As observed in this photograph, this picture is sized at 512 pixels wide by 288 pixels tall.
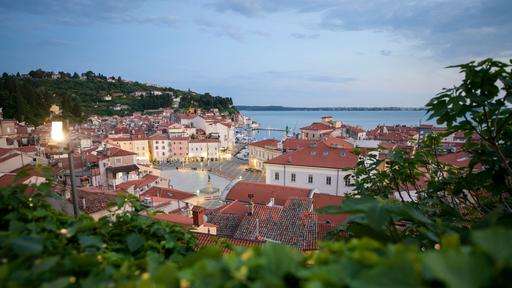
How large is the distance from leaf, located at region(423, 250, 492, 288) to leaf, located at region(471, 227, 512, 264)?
34 mm

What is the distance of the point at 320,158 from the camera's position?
30.2m

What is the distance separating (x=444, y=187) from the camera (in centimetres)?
385

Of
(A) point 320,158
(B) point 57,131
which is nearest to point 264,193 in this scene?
(A) point 320,158

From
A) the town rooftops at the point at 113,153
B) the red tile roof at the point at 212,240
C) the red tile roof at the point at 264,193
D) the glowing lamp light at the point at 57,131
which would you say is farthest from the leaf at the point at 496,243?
the town rooftops at the point at 113,153

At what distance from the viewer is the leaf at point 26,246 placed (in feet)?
4.59

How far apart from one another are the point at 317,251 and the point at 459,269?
0.80 metres

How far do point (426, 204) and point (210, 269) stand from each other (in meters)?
4.19

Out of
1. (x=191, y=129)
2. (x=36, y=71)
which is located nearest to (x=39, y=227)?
(x=191, y=129)

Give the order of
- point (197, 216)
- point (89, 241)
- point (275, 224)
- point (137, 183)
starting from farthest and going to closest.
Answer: point (137, 183) → point (275, 224) → point (197, 216) → point (89, 241)

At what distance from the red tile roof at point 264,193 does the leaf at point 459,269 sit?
22.8m

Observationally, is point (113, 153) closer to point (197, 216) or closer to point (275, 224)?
point (197, 216)

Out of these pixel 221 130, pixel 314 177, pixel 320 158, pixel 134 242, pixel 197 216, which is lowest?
pixel 221 130

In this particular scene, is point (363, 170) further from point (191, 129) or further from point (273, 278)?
point (191, 129)

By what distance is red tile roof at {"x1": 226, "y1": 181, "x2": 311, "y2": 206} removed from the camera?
78.6ft
